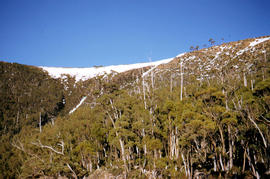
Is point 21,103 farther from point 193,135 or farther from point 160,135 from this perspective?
point 193,135

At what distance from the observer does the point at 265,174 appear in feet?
48.1

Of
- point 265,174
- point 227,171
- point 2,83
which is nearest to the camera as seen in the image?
point 265,174

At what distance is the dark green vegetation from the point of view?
52.1 ft

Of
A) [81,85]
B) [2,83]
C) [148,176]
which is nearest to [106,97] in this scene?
[148,176]

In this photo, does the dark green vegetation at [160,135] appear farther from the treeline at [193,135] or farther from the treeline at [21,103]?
the treeline at [21,103]

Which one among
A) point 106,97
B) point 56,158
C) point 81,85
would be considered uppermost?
point 81,85

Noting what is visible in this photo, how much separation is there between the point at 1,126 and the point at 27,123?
28.5 ft

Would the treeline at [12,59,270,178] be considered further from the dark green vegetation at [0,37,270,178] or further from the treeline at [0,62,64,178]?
the treeline at [0,62,64,178]

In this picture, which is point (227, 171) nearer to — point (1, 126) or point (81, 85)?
point (1, 126)

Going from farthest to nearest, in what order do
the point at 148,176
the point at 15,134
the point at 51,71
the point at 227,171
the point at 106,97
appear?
the point at 51,71, the point at 15,134, the point at 106,97, the point at 148,176, the point at 227,171

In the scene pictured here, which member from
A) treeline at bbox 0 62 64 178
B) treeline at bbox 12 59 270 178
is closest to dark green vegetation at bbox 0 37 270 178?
treeline at bbox 12 59 270 178

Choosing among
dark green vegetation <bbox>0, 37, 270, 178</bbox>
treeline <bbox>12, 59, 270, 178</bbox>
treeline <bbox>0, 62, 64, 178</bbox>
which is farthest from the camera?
treeline <bbox>0, 62, 64, 178</bbox>

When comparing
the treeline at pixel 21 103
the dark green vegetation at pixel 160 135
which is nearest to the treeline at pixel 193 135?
the dark green vegetation at pixel 160 135

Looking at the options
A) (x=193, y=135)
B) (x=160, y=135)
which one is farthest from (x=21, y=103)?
(x=193, y=135)
